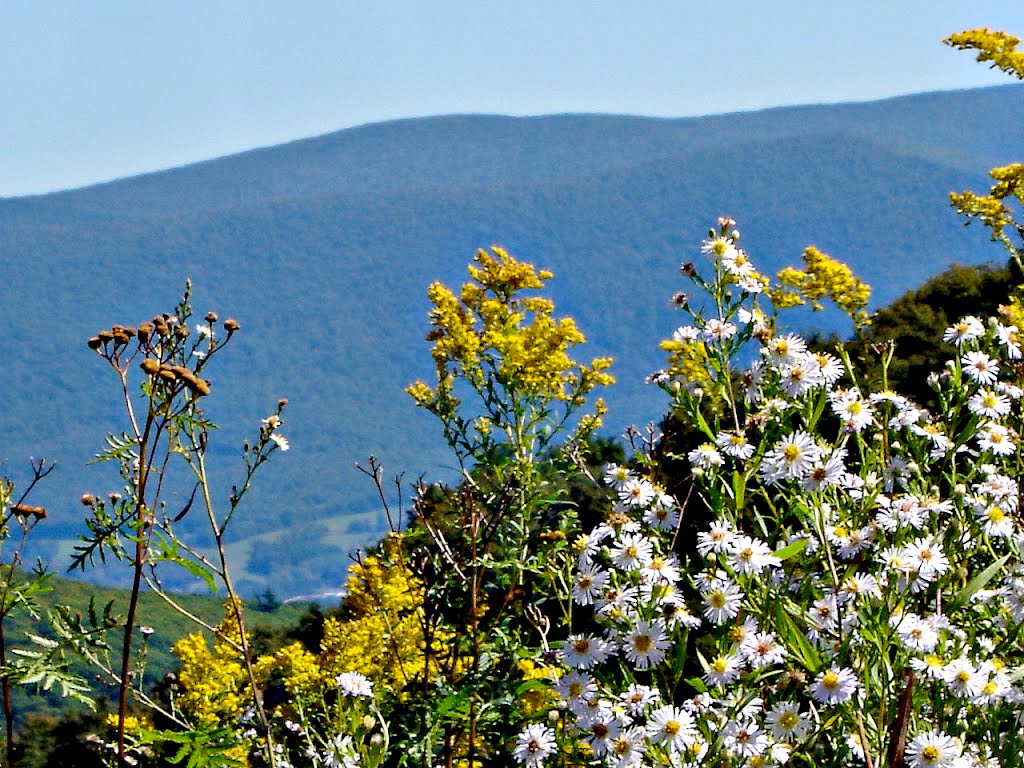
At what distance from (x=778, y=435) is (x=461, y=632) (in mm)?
934

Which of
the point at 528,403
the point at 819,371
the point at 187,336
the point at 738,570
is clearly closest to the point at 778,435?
the point at 819,371

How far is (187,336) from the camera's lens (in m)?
2.76

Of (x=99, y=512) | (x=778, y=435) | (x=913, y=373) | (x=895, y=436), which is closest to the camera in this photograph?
(x=99, y=512)

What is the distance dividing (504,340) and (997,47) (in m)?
3.85

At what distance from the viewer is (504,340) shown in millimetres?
6078

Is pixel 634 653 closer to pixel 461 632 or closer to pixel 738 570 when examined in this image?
pixel 738 570

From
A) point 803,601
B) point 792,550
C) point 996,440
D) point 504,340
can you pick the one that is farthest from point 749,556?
point 504,340

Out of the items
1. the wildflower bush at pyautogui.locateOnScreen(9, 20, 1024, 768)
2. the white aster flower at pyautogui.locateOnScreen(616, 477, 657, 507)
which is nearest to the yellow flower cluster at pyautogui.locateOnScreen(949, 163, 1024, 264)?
the wildflower bush at pyautogui.locateOnScreen(9, 20, 1024, 768)

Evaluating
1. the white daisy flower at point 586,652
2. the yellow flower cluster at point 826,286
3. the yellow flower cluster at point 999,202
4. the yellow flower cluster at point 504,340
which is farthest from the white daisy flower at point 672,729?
the yellow flower cluster at point 999,202

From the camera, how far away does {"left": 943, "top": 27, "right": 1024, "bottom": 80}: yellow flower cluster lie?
304 inches

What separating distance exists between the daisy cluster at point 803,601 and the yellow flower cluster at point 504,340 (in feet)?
9.24

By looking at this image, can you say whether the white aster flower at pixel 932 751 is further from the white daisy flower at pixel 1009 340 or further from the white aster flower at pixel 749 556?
the white daisy flower at pixel 1009 340

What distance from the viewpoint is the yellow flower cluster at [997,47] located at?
773cm

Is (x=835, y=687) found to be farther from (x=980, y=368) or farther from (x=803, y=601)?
(x=980, y=368)
